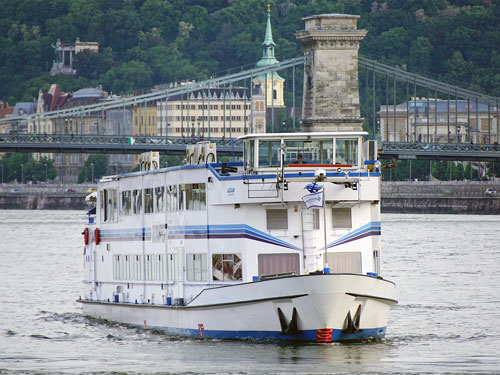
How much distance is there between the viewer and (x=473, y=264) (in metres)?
46.8

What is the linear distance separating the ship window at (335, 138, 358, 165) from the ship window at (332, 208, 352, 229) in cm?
81

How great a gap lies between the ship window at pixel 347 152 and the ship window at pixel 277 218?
129 cm

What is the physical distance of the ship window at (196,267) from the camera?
25844 mm

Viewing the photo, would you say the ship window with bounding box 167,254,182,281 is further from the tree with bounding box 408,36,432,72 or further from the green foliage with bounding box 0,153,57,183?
the tree with bounding box 408,36,432,72

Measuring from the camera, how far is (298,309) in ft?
79.7

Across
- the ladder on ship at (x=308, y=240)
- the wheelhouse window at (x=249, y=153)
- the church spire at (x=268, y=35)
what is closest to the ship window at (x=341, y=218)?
the ladder on ship at (x=308, y=240)

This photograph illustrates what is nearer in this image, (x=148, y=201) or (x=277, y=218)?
(x=277, y=218)

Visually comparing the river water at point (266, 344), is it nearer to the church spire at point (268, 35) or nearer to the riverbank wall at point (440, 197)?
the riverbank wall at point (440, 197)

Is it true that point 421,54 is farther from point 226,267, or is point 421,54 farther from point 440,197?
point 226,267

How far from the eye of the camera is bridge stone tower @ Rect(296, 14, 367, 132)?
9488cm

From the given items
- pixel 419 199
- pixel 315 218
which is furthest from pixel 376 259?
pixel 419 199

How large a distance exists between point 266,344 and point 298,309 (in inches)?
31.9

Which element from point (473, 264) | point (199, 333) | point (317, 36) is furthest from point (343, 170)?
point (317, 36)

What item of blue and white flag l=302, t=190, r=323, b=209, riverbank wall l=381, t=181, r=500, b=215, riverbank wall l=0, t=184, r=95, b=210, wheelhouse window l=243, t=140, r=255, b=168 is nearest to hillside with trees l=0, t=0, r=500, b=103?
riverbank wall l=0, t=184, r=95, b=210
